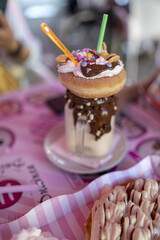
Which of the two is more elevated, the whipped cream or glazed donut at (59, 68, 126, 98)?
the whipped cream

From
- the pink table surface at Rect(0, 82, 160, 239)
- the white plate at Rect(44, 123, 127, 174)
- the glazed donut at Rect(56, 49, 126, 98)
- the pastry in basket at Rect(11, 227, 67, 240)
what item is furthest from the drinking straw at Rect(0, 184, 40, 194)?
the glazed donut at Rect(56, 49, 126, 98)

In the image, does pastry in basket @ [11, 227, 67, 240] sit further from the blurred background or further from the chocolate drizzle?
the blurred background

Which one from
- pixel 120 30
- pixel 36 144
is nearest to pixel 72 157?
pixel 36 144

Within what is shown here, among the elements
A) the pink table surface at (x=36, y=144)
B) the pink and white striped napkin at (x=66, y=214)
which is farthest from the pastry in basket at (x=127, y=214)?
the pink table surface at (x=36, y=144)

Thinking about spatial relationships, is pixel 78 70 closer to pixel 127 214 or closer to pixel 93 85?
pixel 93 85

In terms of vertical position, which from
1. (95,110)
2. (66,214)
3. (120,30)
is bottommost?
(120,30)
